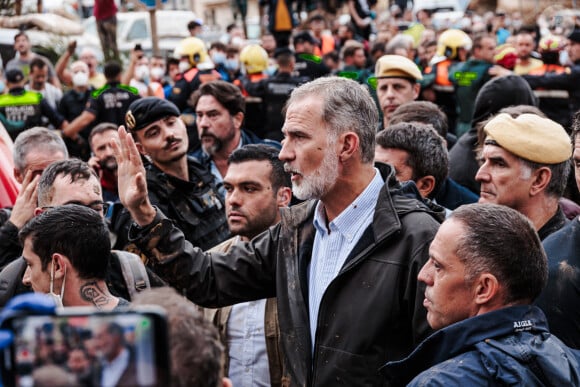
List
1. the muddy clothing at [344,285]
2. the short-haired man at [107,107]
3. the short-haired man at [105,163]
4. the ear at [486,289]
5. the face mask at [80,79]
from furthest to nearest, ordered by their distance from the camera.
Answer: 1. the face mask at [80,79]
2. the short-haired man at [107,107]
3. the short-haired man at [105,163]
4. the muddy clothing at [344,285]
5. the ear at [486,289]

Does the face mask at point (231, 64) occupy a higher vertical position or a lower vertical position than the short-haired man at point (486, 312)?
lower

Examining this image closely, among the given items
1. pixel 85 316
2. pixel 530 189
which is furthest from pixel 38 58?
pixel 85 316

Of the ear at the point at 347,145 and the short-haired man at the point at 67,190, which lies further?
the short-haired man at the point at 67,190

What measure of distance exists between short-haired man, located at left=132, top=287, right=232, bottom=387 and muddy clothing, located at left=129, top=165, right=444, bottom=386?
3.79ft

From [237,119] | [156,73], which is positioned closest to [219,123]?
[237,119]

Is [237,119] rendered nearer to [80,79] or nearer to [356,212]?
[356,212]

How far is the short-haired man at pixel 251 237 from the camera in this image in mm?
3895

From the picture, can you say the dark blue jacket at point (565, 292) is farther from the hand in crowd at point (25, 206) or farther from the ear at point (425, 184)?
the hand in crowd at point (25, 206)

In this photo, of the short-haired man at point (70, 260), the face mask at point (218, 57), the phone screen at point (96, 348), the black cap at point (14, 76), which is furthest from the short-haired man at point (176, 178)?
the face mask at point (218, 57)

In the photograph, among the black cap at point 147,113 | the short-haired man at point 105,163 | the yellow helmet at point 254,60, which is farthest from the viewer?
the yellow helmet at point 254,60

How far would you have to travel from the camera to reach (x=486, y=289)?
2783mm

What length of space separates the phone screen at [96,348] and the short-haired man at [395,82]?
19.6 ft

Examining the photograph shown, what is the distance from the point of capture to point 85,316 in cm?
127

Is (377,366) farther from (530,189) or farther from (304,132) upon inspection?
(530,189)
